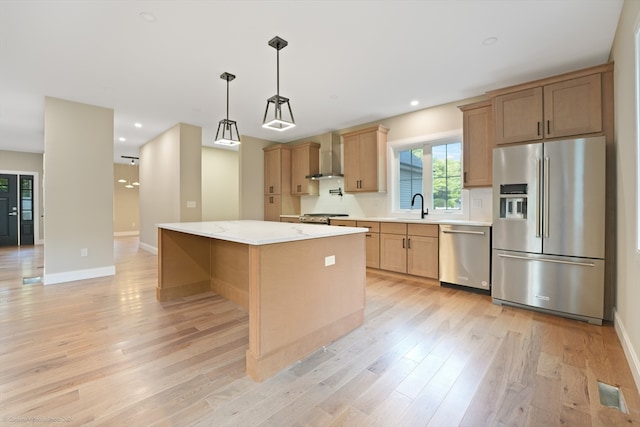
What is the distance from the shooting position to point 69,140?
4.21 meters

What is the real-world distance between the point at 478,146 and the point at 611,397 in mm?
2869

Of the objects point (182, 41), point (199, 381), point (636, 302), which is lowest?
point (199, 381)

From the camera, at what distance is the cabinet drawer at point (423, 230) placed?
390 cm

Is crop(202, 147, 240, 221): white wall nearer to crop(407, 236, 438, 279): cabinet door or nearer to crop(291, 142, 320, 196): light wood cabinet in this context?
crop(291, 142, 320, 196): light wood cabinet

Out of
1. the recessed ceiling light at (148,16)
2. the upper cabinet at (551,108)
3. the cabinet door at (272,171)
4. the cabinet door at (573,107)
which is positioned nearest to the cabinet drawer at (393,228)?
the upper cabinet at (551,108)

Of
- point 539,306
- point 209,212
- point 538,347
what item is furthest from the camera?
point 209,212

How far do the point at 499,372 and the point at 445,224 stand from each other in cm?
213

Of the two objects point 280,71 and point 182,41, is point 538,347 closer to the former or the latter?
point 280,71

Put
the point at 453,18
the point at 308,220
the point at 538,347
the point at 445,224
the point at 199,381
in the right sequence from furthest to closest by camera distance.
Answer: the point at 308,220 → the point at 445,224 → the point at 453,18 → the point at 538,347 → the point at 199,381

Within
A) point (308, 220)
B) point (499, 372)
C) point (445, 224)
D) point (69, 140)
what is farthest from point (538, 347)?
point (69, 140)

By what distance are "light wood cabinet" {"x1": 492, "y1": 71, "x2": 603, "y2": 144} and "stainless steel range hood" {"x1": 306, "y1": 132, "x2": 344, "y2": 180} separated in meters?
2.92

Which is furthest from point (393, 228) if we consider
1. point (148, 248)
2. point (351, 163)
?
point (148, 248)

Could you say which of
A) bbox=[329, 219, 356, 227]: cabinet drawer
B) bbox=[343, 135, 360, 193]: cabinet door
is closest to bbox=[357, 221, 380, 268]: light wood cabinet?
bbox=[329, 219, 356, 227]: cabinet drawer

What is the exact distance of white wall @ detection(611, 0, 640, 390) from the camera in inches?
76.1
